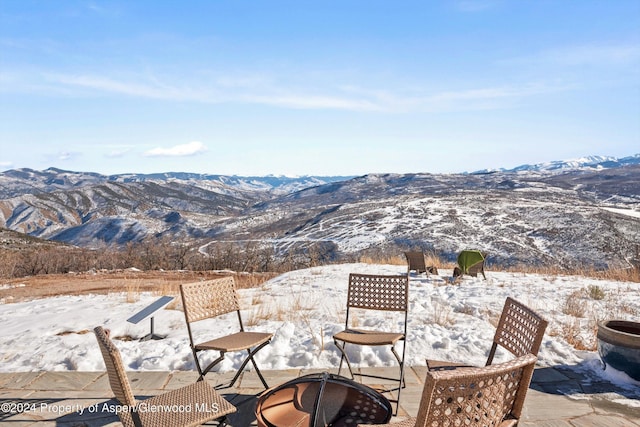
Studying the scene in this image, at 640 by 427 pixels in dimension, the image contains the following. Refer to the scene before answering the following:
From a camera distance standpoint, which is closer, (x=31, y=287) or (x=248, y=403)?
(x=248, y=403)

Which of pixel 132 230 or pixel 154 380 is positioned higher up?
pixel 154 380

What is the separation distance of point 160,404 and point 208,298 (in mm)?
1617

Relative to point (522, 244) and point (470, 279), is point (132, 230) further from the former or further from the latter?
point (470, 279)

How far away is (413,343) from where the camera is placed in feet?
18.2

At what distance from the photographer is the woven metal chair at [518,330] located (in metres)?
2.80

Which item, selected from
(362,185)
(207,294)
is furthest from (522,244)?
(362,185)

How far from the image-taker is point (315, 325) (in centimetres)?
636

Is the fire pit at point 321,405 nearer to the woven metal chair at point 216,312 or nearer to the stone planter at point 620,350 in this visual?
the woven metal chair at point 216,312

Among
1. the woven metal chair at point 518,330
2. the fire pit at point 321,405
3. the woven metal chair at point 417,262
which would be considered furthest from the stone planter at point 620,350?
the woven metal chair at point 417,262

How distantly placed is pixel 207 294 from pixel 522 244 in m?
35.1

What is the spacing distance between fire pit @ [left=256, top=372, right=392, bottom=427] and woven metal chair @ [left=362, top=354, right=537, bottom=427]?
953mm

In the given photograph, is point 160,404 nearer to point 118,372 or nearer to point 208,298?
point 118,372

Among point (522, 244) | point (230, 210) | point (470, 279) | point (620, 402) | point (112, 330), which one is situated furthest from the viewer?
point (230, 210)

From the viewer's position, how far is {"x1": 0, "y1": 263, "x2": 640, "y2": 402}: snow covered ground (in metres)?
5.04
